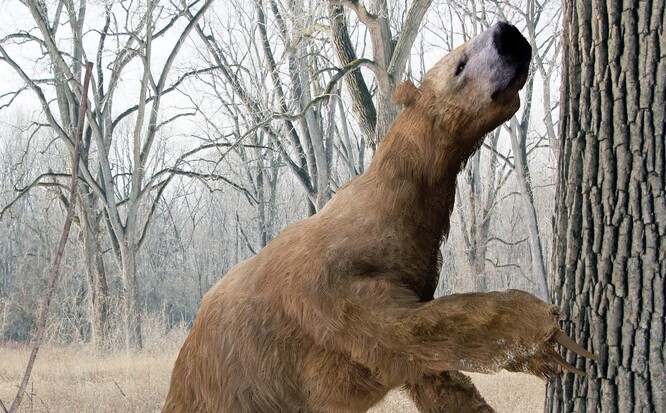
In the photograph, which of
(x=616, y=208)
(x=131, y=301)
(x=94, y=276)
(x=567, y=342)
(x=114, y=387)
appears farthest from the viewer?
(x=94, y=276)

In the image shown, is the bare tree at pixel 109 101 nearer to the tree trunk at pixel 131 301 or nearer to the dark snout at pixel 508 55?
the tree trunk at pixel 131 301

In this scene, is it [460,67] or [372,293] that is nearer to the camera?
[372,293]

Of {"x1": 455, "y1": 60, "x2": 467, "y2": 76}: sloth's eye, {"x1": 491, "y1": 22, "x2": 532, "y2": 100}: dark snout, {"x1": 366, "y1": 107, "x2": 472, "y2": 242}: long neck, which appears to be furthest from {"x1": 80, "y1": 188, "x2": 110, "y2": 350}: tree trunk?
{"x1": 491, "y1": 22, "x2": 532, "y2": 100}: dark snout

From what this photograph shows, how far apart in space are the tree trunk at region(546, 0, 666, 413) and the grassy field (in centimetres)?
461

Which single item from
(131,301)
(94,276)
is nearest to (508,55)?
(131,301)

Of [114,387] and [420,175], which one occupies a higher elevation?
[420,175]

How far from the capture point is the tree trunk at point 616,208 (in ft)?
6.84

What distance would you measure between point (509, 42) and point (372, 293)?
901mm

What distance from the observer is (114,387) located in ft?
27.4

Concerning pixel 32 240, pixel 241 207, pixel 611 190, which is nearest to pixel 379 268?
pixel 611 190

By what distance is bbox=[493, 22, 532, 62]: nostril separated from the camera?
84.4 inches

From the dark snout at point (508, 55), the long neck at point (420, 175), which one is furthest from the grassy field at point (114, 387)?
the dark snout at point (508, 55)

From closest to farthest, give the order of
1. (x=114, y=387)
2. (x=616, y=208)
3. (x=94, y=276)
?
1. (x=616, y=208)
2. (x=114, y=387)
3. (x=94, y=276)

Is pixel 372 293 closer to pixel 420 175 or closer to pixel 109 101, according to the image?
pixel 420 175
